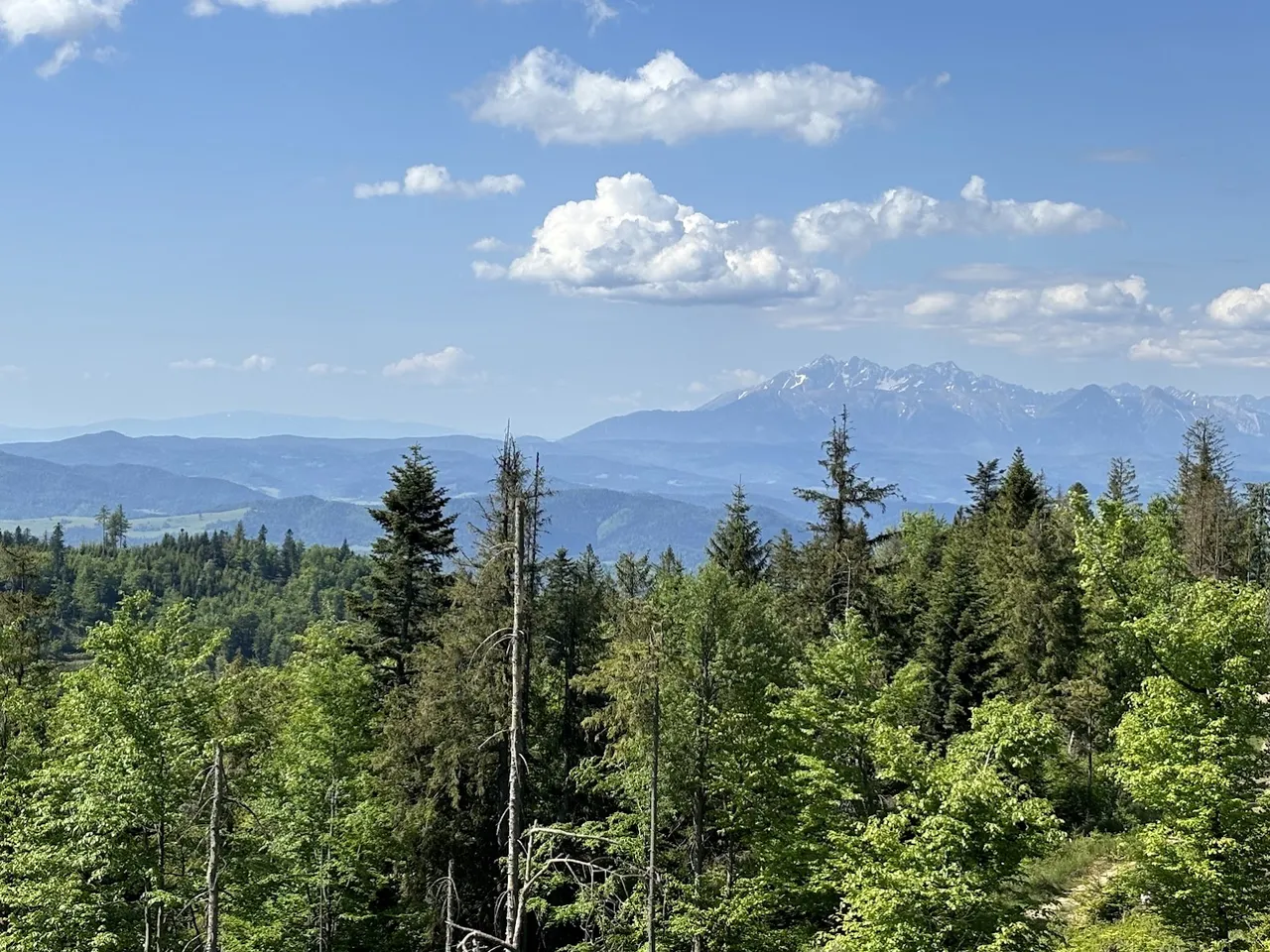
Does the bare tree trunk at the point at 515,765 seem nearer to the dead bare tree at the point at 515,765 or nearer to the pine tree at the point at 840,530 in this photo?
the dead bare tree at the point at 515,765

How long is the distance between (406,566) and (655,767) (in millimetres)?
16713

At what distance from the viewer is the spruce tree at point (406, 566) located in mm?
36906

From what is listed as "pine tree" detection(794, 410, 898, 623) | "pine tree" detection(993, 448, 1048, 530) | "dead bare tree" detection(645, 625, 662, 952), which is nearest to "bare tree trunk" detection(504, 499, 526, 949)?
"dead bare tree" detection(645, 625, 662, 952)

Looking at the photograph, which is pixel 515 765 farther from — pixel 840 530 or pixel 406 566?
Answer: pixel 840 530

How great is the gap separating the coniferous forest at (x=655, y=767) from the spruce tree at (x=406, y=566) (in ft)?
0.37

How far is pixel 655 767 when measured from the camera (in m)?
22.8

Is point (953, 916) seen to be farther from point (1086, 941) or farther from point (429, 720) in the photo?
point (429, 720)

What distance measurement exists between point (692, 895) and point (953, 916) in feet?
22.1

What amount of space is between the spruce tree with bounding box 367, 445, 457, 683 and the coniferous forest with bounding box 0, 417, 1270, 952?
4.4 inches

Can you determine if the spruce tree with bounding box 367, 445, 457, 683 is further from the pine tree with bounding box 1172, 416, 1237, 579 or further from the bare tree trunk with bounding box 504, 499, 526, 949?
the pine tree with bounding box 1172, 416, 1237, 579

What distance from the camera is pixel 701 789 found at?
88.5ft

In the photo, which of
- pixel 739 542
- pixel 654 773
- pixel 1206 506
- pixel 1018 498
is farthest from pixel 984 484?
pixel 654 773

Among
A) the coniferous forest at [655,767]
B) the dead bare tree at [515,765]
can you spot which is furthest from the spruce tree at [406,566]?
the dead bare tree at [515,765]

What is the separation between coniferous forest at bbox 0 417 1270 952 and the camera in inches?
843
